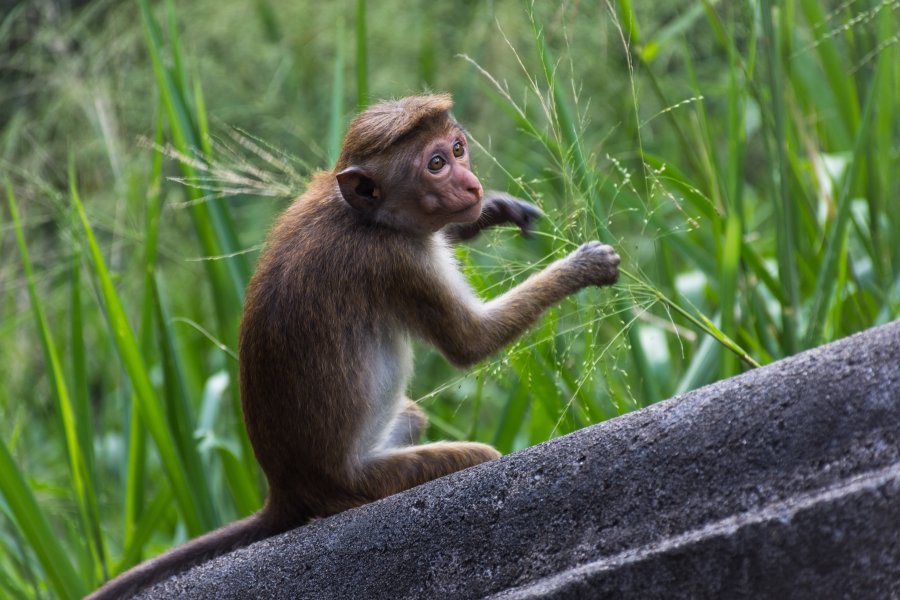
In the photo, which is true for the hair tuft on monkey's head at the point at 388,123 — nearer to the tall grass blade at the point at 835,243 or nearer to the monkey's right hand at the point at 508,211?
the monkey's right hand at the point at 508,211

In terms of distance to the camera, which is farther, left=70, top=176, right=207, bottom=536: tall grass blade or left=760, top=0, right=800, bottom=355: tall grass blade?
left=70, top=176, right=207, bottom=536: tall grass blade

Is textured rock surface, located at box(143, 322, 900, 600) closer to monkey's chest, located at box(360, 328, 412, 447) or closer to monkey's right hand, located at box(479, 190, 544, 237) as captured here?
monkey's chest, located at box(360, 328, 412, 447)

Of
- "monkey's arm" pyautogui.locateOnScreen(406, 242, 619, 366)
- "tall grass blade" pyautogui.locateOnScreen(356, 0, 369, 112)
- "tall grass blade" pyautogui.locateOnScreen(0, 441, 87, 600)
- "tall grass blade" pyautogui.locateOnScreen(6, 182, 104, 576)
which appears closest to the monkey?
"monkey's arm" pyautogui.locateOnScreen(406, 242, 619, 366)

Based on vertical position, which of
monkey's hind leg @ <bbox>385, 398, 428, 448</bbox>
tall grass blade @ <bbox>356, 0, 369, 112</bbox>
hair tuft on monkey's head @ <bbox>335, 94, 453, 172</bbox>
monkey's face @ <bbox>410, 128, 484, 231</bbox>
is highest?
tall grass blade @ <bbox>356, 0, 369, 112</bbox>

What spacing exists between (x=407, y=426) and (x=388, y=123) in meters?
0.84

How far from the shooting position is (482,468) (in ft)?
6.77

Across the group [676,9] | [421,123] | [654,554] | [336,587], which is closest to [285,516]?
[336,587]

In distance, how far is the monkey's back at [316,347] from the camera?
104 inches

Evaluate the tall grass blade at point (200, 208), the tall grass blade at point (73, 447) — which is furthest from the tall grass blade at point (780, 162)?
the tall grass blade at point (73, 447)

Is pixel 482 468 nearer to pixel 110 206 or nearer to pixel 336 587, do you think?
pixel 336 587

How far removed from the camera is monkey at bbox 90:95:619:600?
2631mm

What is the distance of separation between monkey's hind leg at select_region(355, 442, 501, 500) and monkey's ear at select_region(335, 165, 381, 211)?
632mm

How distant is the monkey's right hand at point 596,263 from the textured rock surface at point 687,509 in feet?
2.40

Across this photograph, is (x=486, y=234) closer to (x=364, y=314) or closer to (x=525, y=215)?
(x=525, y=215)
